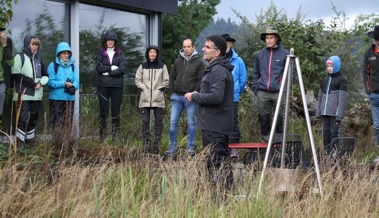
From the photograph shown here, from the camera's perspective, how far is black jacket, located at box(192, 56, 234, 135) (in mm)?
6844

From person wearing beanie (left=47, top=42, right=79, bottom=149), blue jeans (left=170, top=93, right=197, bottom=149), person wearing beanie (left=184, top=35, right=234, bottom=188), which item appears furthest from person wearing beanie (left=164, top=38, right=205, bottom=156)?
person wearing beanie (left=184, top=35, right=234, bottom=188)

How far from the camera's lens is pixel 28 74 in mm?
9922

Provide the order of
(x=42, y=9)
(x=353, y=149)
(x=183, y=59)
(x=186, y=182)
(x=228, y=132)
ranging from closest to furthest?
(x=186, y=182) < (x=228, y=132) < (x=353, y=149) < (x=183, y=59) < (x=42, y=9)

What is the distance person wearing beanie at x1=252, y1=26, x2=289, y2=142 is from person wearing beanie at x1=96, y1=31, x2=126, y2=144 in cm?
231

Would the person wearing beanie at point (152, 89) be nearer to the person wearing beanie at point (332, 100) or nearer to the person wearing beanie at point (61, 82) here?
the person wearing beanie at point (61, 82)

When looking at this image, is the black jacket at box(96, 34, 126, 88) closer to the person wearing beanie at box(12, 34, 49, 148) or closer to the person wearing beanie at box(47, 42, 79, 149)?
the person wearing beanie at box(47, 42, 79, 149)

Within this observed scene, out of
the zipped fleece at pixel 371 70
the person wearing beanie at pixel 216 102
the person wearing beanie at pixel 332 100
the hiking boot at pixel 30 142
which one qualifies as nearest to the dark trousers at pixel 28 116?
the hiking boot at pixel 30 142

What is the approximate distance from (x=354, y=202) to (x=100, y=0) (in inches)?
318

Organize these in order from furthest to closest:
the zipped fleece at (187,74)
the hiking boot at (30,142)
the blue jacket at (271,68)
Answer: the zipped fleece at (187,74)
the blue jacket at (271,68)
the hiking boot at (30,142)

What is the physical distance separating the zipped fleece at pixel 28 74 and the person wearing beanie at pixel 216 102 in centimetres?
373

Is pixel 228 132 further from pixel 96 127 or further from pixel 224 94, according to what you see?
pixel 96 127

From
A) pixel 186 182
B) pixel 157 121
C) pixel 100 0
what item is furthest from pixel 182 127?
pixel 186 182

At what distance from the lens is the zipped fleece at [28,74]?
32.3 ft

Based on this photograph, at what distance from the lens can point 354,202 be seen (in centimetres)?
544
